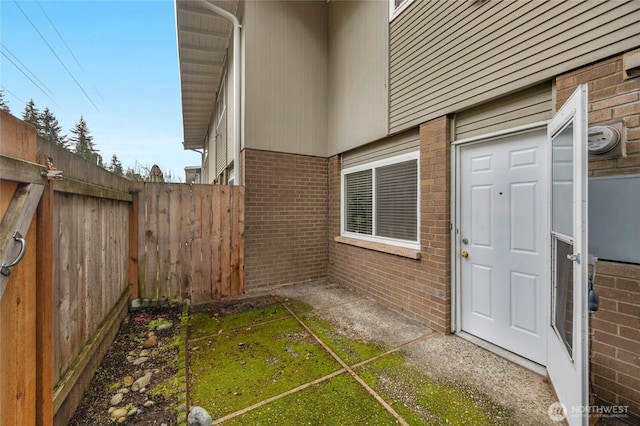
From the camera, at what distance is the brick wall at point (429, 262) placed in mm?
3273

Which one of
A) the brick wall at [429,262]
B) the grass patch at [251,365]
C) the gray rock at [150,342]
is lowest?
the grass patch at [251,365]

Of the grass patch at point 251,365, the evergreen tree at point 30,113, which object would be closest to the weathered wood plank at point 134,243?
the evergreen tree at point 30,113

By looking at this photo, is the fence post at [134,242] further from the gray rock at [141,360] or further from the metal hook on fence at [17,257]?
the metal hook on fence at [17,257]

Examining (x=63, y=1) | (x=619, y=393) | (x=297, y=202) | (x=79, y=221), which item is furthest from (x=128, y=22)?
(x=619, y=393)

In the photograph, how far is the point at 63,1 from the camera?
3.67m

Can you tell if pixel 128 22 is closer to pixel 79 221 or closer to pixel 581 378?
pixel 79 221

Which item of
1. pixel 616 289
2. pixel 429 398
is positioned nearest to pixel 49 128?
pixel 429 398

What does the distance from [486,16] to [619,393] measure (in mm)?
3490

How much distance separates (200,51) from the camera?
22.1ft

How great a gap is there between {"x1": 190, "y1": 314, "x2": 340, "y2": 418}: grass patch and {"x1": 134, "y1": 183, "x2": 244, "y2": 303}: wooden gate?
1.41m

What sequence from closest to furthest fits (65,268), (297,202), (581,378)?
(581,378), (65,268), (297,202)

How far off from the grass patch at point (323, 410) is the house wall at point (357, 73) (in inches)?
136

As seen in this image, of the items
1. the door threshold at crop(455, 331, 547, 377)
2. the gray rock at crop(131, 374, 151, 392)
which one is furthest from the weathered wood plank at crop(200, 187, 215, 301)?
the door threshold at crop(455, 331, 547, 377)

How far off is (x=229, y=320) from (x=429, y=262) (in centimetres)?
278
